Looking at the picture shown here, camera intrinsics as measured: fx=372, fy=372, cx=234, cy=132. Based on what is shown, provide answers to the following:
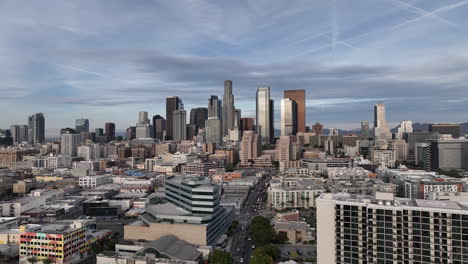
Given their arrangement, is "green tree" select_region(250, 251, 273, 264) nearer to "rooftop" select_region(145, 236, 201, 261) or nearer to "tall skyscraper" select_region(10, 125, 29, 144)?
"rooftop" select_region(145, 236, 201, 261)

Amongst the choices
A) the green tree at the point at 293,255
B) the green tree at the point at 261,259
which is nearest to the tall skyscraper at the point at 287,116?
the green tree at the point at 293,255

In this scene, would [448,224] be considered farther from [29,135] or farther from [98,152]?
[29,135]

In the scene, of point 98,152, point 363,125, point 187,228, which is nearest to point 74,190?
point 187,228

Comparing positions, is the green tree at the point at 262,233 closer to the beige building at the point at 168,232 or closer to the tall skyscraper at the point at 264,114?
the beige building at the point at 168,232

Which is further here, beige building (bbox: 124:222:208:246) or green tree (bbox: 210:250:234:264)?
beige building (bbox: 124:222:208:246)

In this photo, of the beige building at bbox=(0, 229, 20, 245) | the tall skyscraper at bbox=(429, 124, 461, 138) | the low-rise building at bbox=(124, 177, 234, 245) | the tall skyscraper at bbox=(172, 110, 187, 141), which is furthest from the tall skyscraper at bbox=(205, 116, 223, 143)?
the beige building at bbox=(0, 229, 20, 245)

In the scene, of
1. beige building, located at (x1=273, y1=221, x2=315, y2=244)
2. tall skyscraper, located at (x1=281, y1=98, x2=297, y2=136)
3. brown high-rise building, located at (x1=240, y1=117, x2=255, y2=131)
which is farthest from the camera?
tall skyscraper, located at (x1=281, y1=98, x2=297, y2=136)

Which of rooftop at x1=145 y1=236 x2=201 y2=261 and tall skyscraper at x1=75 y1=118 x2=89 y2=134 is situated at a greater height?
tall skyscraper at x1=75 y1=118 x2=89 y2=134
